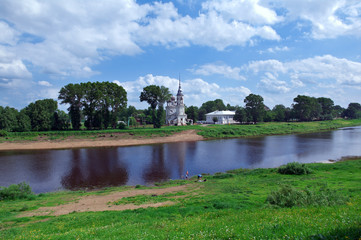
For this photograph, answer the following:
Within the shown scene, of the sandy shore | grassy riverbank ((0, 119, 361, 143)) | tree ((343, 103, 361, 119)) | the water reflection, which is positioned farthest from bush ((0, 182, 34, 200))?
tree ((343, 103, 361, 119))

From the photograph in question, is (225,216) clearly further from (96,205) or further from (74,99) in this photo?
(74,99)

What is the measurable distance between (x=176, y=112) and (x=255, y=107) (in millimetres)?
34188

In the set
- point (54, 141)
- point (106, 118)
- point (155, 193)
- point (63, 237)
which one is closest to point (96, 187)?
point (155, 193)

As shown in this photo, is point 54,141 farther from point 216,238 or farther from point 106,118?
point 216,238

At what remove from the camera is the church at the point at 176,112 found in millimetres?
88938

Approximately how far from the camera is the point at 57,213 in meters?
13.7

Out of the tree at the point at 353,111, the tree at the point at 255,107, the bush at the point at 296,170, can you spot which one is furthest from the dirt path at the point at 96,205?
the tree at the point at 353,111

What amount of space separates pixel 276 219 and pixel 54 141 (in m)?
58.1

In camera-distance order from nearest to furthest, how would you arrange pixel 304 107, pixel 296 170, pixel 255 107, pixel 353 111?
pixel 296 170
pixel 255 107
pixel 304 107
pixel 353 111

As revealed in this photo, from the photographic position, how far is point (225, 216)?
9.38 m

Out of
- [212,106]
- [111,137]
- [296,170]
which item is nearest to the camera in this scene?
[296,170]

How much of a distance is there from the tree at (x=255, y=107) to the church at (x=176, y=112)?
28.5 m

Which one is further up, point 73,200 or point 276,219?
point 276,219

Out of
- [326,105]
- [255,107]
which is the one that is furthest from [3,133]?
[326,105]
